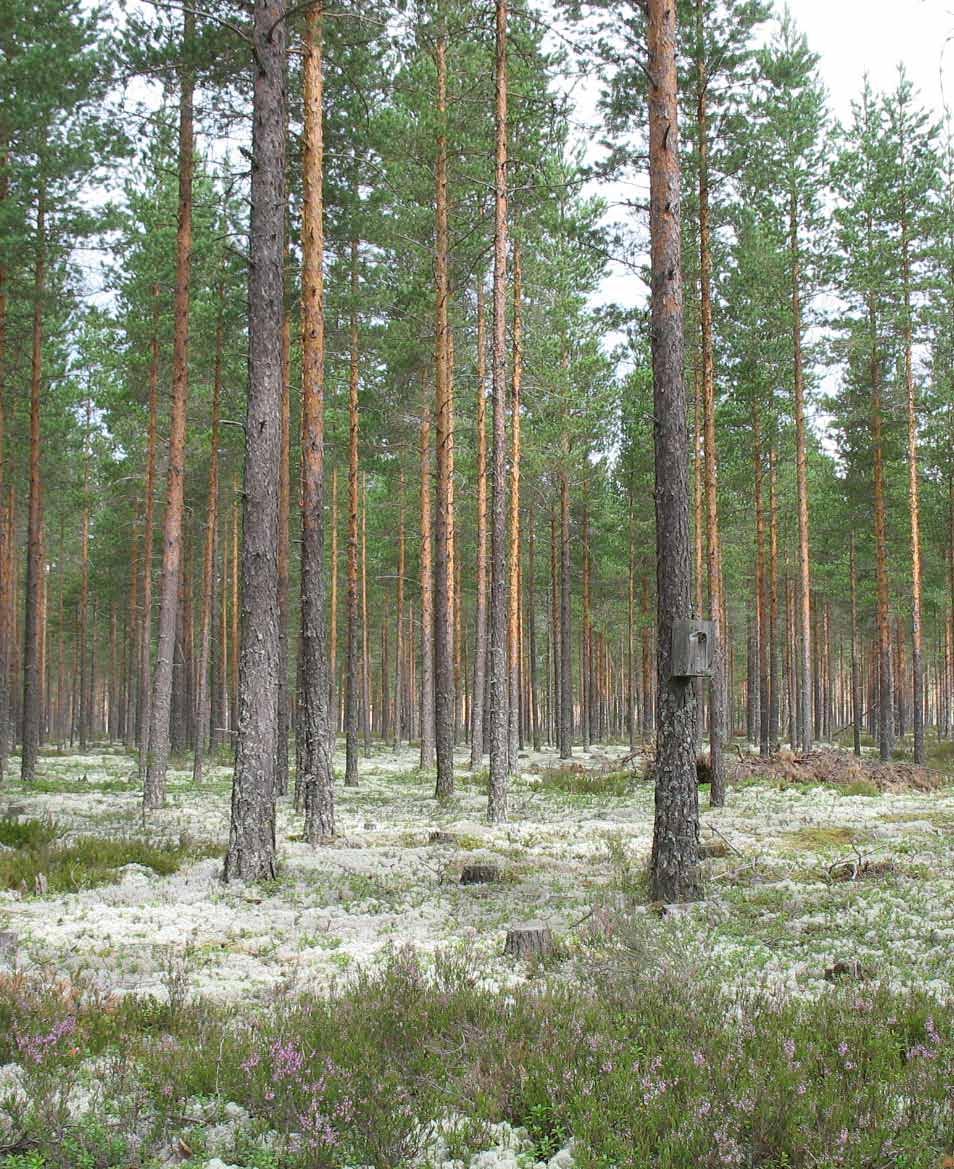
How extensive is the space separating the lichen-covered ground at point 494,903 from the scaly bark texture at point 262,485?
0.75 m

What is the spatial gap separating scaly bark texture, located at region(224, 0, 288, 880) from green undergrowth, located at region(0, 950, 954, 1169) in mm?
4633

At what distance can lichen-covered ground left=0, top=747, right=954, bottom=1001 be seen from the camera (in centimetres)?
649

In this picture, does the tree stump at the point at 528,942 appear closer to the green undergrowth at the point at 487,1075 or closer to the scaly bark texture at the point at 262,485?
the green undergrowth at the point at 487,1075

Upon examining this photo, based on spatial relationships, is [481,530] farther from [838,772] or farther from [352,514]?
[838,772]

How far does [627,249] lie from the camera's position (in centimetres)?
1848

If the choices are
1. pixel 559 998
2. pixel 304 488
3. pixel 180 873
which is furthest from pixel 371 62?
pixel 559 998

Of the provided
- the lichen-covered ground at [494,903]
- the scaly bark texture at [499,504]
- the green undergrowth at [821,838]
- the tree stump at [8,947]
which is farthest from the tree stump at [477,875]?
the scaly bark texture at [499,504]

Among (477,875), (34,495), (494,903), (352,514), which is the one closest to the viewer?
(494,903)

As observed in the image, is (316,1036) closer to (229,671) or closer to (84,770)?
(84,770)

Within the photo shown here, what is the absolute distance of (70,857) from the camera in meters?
10.5

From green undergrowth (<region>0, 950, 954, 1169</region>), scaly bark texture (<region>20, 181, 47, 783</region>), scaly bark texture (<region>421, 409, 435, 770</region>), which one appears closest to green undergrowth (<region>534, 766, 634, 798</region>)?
scaly bark texture (<region>421, 409, 435, 770</region>)

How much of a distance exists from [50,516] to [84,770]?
2396 centimetres

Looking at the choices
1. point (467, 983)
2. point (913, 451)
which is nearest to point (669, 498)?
point (467, 983)

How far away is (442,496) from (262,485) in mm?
9465
